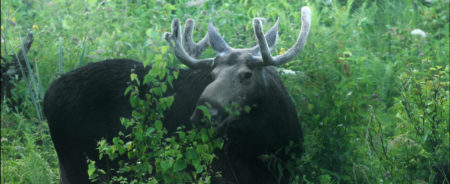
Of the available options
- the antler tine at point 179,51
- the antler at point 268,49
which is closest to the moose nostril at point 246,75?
the antler at point 268,49

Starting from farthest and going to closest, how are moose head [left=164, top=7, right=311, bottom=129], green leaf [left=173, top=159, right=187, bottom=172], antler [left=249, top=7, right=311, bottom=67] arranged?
antler [left=249, top=7, right=311, bottom=67] < moose head [left=164, top=7, right=311, bottom=129] < green leaf [left=173, top=159, right=187, bottom=172]

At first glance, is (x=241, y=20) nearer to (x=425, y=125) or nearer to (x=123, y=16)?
(x=123, y=16)

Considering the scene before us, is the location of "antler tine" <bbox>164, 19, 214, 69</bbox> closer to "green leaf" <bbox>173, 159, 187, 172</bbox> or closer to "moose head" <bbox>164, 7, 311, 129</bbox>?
"moose head" <bbox>164, 7, 311, 129</bbox>

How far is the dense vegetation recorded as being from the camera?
15.9ft

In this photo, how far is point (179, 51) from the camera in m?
5.02

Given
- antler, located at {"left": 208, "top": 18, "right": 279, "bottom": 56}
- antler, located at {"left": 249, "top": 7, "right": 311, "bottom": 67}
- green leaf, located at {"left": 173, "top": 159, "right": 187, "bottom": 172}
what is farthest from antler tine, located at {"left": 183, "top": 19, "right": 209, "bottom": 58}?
green leaf, located at {"left": 173, "top": 159, "right": 187, "bottom": 172}

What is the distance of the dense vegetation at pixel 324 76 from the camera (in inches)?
191

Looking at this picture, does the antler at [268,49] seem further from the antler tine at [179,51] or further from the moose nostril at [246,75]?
the antler tine at [179,51]

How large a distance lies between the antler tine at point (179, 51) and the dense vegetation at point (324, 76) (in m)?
0.25

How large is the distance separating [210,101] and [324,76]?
1.74 meters

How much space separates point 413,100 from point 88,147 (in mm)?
2989

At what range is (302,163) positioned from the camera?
16.4ft

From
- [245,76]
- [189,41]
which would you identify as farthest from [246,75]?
[189,41]

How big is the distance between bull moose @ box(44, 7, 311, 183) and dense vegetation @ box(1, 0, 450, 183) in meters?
0.30
